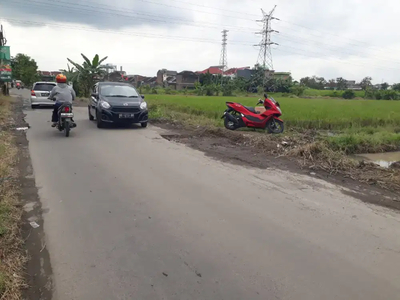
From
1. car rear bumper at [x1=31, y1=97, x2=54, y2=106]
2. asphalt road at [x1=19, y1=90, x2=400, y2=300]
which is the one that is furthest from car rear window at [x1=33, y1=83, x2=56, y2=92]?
asphalt road at [x1=19, y1=90, x2=400, y2=300]

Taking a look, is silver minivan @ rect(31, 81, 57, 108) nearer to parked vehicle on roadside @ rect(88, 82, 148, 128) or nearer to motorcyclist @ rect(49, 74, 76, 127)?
parked vehicle on roadside @ rect(88, 82, 148, 128)

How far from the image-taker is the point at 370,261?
342cm

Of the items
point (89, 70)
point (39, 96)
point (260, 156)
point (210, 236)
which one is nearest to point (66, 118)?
point (260, 156)

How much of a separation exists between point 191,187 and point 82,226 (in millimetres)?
1992

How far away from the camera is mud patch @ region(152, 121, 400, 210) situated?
5586mm

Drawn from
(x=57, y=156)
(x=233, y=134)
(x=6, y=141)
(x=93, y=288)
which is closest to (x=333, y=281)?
(x=93, y=288)

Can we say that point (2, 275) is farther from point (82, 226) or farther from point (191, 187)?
point (191, 187)

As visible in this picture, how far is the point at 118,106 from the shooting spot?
471 inches

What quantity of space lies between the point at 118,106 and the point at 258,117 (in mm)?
4781

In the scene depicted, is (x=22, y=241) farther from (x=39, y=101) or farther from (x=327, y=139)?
(x=39, y=101)

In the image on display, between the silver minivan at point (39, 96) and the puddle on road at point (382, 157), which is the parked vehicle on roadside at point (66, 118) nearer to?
the puddle on road at point (382, 157)

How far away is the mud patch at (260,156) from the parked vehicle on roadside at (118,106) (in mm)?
1236

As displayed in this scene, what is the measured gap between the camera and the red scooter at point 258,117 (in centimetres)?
1162

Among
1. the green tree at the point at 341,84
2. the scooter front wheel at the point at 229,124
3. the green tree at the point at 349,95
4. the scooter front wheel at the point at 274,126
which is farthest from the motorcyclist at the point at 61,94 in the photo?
the green tree at the point at 341,84
